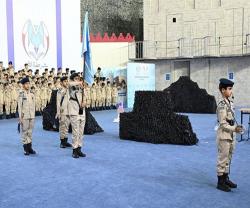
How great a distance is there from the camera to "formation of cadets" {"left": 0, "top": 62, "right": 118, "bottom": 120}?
15.7 m

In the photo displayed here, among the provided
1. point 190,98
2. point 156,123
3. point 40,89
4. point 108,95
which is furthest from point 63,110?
point 108,95

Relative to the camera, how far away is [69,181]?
6.11 metres

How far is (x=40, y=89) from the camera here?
16922 mm

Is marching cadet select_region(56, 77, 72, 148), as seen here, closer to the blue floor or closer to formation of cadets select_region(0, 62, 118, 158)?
formation of cadets select_region(0, 62, 118, 158)

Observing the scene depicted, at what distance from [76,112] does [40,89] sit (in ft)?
30.6

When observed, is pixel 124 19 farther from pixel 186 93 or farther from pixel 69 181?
pixel 69 181

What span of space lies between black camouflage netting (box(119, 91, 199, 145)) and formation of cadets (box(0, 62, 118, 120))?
12.3 ft

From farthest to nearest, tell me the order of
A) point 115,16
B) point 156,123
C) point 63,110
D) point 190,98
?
point 115,16
point 190,98
point 156,123
point 63,110

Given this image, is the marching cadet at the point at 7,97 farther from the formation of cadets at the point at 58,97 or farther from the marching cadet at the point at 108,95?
the marching cadet at the point at 108,95

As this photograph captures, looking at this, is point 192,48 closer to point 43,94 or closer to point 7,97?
point 43,94

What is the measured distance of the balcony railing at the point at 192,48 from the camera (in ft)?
69.4

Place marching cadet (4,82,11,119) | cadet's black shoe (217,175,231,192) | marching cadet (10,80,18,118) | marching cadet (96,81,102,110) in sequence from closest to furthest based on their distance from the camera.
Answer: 1. cadet's black shoe (217,175,231,192)
2. marching cadet (4,82,11,119)
3. marching cadet (10,80,18,118)
4. marching cadet (96,81,102,110)

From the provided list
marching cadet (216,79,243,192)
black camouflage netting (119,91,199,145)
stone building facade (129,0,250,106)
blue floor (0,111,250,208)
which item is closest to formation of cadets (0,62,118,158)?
blue floor (0,111,250,208)

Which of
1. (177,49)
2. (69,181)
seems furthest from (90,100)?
(69,181)
